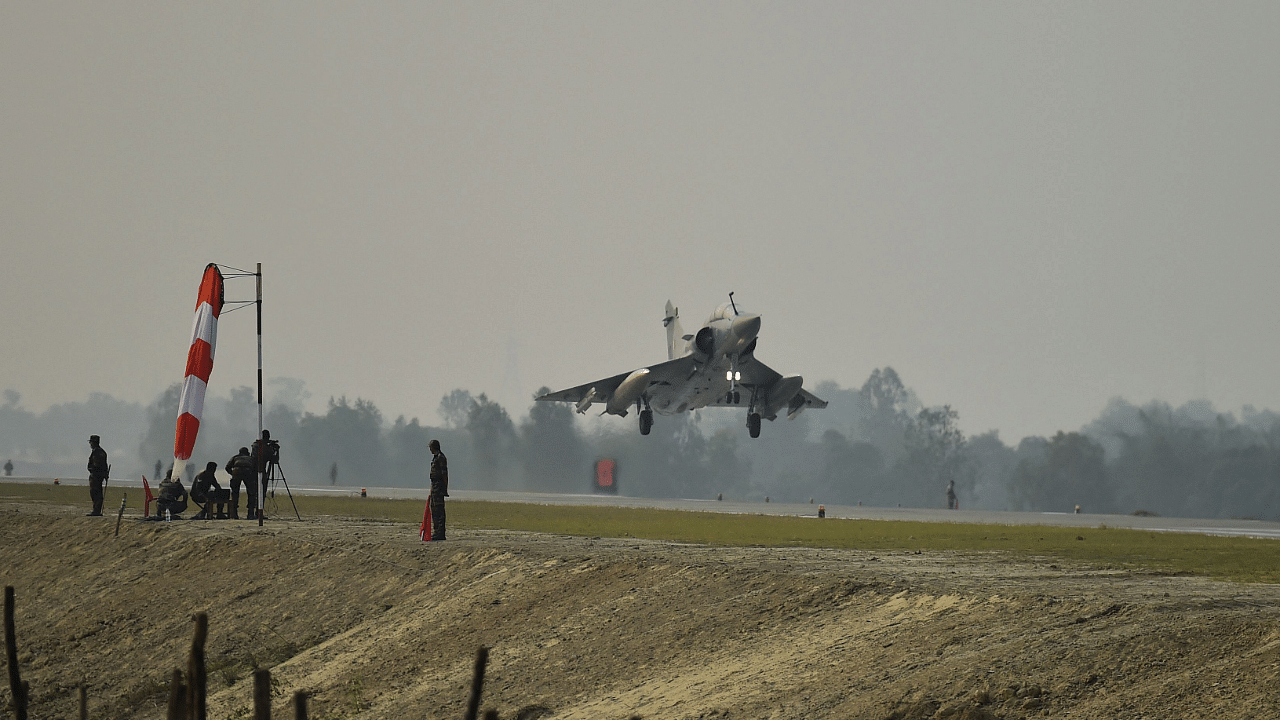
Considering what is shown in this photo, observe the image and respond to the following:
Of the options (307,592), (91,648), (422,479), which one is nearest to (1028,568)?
(307,592)

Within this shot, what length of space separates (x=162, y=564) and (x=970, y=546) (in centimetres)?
2019

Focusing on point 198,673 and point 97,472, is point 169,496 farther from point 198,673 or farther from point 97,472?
point 198,673

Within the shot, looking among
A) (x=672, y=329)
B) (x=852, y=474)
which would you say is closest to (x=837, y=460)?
(x=852, y=474)

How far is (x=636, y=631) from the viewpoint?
1870cm

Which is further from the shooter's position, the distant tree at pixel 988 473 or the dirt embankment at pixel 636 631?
the distant tree at pixel 988 473

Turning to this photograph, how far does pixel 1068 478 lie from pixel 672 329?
76.5 m

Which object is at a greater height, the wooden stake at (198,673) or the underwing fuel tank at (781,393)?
the underwing fuel tank at (781,393)

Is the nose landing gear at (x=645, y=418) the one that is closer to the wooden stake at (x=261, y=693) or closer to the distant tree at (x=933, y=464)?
the wooden stake at (x=261, y=693)

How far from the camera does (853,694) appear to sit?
14.3 metres

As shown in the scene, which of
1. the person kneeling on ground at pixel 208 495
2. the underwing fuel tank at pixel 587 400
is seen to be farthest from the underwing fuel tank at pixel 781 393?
the person kneeling on ground at pixel 208 495

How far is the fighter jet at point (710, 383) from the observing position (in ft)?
169

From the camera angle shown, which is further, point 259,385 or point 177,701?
point 259,385

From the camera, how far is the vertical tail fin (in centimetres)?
6675

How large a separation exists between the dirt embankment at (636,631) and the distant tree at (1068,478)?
351 feet
